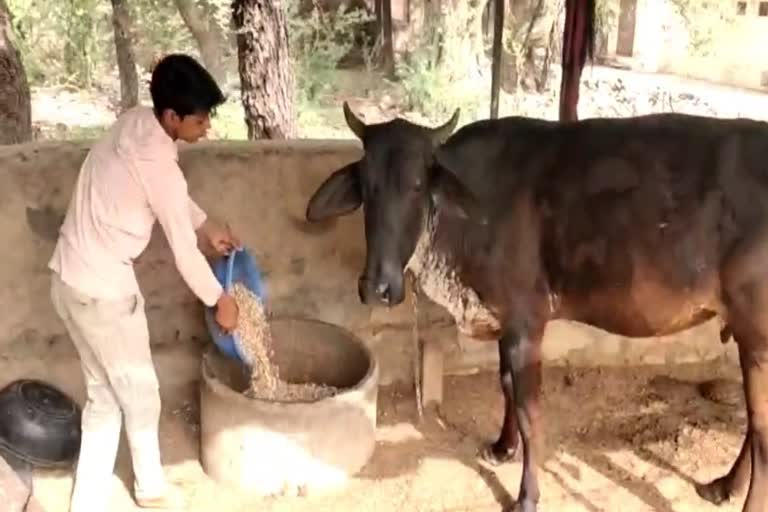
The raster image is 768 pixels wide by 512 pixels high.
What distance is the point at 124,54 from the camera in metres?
9.84

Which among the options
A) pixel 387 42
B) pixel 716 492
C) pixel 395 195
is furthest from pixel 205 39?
pixel 716 492

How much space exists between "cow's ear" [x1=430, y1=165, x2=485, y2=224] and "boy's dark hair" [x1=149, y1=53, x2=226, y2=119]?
92cm

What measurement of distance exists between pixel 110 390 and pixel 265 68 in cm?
358

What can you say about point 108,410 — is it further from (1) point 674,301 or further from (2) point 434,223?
(1) point 674,301

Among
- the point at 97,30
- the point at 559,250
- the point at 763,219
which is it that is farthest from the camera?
the point at 97,30

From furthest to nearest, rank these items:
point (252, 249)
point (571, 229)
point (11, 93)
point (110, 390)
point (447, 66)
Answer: point (447, 66) → point (11, 93) → point (252, 249) → point (571, 229) → point (110, 390)

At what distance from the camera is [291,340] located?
4863mm

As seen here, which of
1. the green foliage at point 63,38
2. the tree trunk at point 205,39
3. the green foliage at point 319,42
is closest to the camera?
the tree trunk at point 205,39

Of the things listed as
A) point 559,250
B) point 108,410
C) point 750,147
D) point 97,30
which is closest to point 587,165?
point 559,250

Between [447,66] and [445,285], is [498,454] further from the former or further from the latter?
[447,66]

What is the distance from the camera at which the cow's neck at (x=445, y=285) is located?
429 cm

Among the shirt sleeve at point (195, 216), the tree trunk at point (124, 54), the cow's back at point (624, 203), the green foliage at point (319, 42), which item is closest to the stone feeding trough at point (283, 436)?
the shirt sleeve at point (195, 216)

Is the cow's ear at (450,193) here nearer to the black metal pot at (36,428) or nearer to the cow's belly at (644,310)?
the cow's belly at (644,310)

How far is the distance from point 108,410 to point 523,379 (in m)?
1.69
